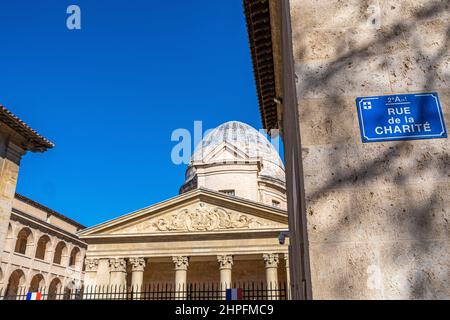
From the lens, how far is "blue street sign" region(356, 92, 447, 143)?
321 centimetres

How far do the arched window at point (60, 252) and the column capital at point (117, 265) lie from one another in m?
15.7

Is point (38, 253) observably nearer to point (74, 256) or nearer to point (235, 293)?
point (74, 256)

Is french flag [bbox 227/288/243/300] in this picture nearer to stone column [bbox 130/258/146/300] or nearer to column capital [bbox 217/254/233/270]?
column capital [bbox 217/254/233/270]

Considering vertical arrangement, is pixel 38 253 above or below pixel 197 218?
below

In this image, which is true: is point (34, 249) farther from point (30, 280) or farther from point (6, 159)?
point (6, 159)

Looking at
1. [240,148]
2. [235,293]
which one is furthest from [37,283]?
[235,293]

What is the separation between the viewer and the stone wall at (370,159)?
283cm

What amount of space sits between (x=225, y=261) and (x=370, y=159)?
2460cm

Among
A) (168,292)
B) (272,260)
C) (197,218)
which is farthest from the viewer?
(197,218)

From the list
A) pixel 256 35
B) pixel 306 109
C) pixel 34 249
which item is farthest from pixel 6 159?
pixel 34 249

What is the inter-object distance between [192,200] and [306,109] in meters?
26.2

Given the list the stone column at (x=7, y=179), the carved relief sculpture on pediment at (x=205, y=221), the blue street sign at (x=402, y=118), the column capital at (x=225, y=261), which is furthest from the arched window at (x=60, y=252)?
the blue street sign at (x=402, y=118)

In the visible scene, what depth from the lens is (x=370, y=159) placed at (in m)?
3.17

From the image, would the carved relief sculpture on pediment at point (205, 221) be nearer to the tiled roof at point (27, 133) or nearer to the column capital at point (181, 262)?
the column capital at point (181, 262)
